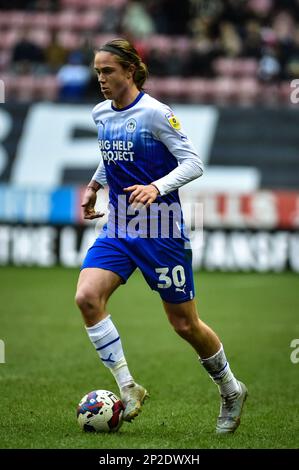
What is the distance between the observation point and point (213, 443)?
5992 mm

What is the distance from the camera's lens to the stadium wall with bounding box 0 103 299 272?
18.5 m

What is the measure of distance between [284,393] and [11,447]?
3082mm

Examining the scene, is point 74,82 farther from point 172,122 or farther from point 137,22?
point 172,122

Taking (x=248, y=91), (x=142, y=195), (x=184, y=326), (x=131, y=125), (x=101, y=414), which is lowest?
(x=248, y=91)

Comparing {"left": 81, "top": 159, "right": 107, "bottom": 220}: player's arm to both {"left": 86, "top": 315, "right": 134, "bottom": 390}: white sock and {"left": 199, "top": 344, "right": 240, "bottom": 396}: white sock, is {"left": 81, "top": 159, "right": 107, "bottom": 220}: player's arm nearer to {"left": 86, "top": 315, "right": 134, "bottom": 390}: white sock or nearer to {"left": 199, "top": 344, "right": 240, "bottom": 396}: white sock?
{"left": 86, "top": 315, "right": 134, "bottom": 390}: white sock

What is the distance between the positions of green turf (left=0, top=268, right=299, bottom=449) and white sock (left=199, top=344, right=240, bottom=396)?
27 cm

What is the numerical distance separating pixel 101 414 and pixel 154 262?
1007mm

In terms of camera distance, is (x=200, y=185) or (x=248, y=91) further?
(x=248, y=91)

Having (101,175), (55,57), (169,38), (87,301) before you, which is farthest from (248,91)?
(87,301)

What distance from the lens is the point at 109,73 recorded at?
A: 634 centimetres

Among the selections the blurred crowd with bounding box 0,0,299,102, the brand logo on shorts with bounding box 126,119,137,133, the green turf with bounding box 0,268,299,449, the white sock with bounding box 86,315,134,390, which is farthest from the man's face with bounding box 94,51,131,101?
the blurred crowd with bounding box 0,0,299,102

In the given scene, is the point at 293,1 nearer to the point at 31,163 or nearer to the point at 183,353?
the point at 31,163

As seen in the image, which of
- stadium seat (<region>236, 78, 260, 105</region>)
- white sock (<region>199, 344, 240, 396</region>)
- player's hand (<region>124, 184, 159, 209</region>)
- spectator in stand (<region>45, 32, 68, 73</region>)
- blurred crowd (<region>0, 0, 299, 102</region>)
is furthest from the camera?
spectator in stand (<region>45, 32, 68, 73</region>)

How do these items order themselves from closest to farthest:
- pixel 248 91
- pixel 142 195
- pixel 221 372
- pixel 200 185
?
1. pixel 142 195
2. pixel 221 372
3. pixel 200 185
4. pixel 248 91
